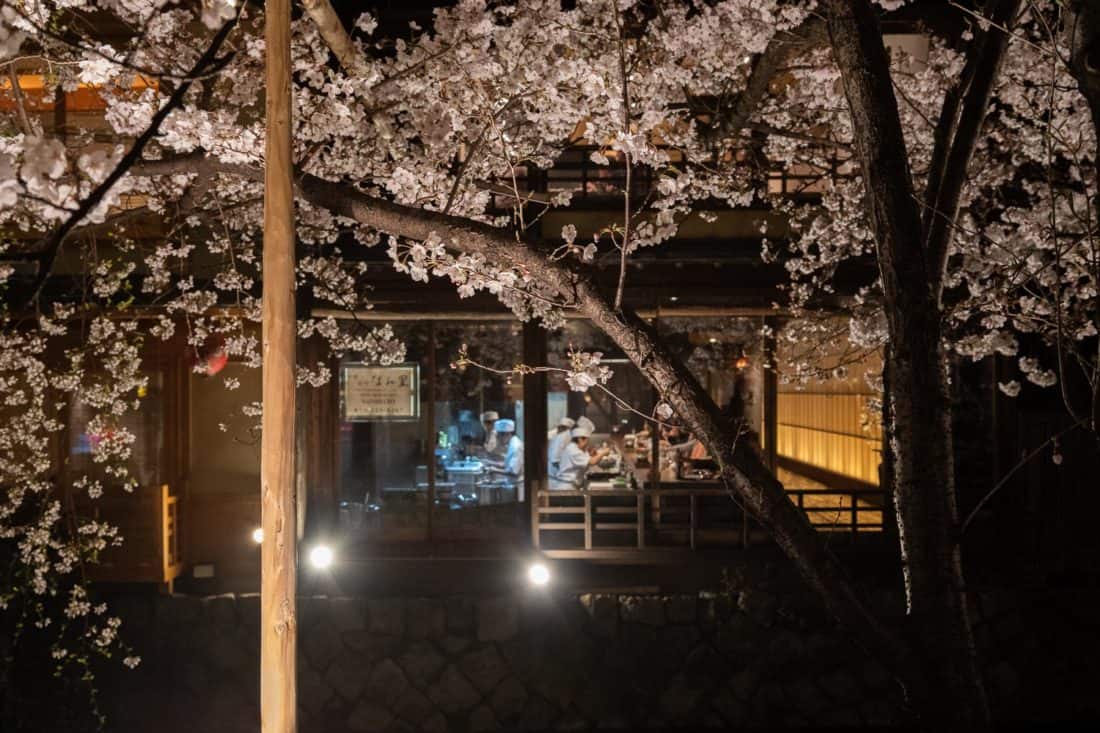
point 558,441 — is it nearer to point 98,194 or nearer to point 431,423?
point 431,423

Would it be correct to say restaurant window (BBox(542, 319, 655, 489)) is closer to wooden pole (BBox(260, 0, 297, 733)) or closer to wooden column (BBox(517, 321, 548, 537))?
wooden column (BBox(517, 321, 548, 537))

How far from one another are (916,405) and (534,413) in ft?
23.7

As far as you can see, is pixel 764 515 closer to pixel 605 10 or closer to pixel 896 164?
pixel 896 164

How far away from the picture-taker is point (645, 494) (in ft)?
33.9

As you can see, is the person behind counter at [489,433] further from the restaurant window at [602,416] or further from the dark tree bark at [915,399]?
the dark tree bark at [915,399]

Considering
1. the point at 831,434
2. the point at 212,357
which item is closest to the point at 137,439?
the point at 212,357

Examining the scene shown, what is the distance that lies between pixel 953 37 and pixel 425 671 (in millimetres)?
10173

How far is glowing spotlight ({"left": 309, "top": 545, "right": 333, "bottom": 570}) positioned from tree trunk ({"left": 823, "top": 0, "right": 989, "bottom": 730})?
304 inches

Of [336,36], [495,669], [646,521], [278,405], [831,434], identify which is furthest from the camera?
[831,434]

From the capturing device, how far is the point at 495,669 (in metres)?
9.52

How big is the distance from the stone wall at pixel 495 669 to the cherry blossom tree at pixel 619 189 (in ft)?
6.05

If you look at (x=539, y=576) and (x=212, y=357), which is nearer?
(x=539, y=576)

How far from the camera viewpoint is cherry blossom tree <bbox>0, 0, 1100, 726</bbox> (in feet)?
14.1

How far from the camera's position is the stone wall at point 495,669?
9.47 m
